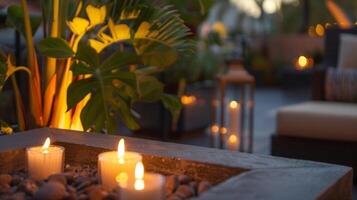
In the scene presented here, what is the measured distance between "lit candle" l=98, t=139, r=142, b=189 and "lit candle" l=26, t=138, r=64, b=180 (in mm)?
156

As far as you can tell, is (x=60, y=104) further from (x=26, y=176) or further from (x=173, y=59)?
(x=26, y=176)

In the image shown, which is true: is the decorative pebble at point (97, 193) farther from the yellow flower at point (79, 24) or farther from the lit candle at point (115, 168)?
the yellow flower at point (79, 24)

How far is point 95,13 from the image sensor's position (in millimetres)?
2191

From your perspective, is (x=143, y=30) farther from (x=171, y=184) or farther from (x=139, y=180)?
(x=139, y=180)

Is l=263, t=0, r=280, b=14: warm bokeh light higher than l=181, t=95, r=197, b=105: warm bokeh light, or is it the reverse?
l=263, t=0, r=280, b=14: warm bokeh light

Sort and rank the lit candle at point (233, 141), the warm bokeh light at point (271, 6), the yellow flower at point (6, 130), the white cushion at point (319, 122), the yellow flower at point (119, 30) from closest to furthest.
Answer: the yellow flower at point (6, 130), the yellow flower at point (119, 30), the white cushion at point (319, 122), the lit candle at point (233, 141), the warm bokeh light at point (271, 6)

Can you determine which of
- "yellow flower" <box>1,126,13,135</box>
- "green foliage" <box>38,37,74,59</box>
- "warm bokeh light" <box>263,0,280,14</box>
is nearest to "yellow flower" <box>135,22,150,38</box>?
"green foliage" <box>38,37,74,59</box>

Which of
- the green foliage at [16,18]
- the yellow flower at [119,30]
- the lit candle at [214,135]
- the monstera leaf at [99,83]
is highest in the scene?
the green foliage at [16,18]

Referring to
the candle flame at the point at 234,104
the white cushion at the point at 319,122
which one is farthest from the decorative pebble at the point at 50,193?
the candle flame at the point at 234,104

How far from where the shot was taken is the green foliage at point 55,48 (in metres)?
2.12

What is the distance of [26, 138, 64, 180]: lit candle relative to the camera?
59.6 inches

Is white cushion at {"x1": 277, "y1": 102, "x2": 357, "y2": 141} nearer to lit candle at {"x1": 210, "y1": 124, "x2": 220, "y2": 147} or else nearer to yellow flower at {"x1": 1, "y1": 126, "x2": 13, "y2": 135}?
lit candle at {"x1": 210, "y1": 124, "x2": 220, "y2": 147}

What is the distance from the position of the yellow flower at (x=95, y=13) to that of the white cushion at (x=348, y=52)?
6.89ft

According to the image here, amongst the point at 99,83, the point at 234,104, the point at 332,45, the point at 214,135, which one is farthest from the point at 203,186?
the point at 332,45
